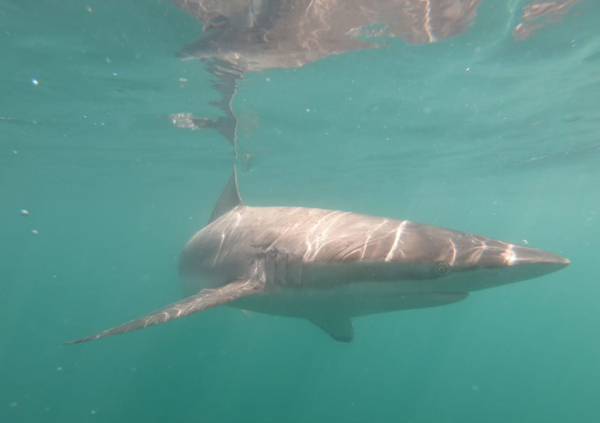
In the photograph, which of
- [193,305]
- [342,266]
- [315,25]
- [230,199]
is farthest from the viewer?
[315,25]

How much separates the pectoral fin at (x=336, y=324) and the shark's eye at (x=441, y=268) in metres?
2.67

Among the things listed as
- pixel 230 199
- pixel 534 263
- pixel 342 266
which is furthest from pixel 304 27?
pixel 534 263

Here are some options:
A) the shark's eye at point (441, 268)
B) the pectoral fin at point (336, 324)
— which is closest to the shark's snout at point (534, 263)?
the shark's eye at point (441, 268)

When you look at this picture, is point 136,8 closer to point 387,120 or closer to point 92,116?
point 92,116

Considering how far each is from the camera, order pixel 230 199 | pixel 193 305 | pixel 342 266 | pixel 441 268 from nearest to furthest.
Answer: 1. pixel 441 268
2. pixel 342 266
3. pixel 193 305
4. pixel 230 199

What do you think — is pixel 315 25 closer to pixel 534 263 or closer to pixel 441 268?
pixel 441 268

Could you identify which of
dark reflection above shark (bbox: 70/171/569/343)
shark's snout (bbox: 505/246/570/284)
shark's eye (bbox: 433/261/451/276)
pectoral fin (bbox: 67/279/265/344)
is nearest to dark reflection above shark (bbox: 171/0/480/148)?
dark reflection above shark (bbox: 70/171/569/343)

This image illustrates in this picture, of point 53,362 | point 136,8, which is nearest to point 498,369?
point 53,362

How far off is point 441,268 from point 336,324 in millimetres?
3469

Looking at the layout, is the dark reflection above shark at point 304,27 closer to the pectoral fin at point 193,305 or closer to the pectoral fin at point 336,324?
the pectoral fin at point 193,305

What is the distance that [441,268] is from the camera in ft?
12.4

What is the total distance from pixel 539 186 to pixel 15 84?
3776 centimetres

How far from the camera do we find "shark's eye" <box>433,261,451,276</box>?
3740mm

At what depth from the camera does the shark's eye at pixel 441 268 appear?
12.3ft
